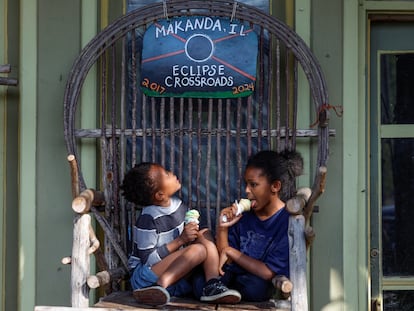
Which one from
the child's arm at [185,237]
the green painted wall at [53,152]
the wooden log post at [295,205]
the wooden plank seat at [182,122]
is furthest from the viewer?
the green painted wall at [53,152]

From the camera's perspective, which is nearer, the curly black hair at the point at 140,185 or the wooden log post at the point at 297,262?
the wooden log post at the point at 297,262

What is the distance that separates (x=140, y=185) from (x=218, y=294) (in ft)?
2.11

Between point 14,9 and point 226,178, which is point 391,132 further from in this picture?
point 14,9

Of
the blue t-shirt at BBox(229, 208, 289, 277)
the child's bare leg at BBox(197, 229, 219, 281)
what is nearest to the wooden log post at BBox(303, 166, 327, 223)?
the blue t-shirt at BBox(229, 208, 289, 277)

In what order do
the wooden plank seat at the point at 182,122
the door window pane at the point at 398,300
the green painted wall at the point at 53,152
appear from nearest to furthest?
1. the wooden plank seat at the point at 182,122
2. the green painted wall at the point at 53,152
3. the door window pane at the point at 398,300

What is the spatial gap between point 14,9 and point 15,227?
1.10m

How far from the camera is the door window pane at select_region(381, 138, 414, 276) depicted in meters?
4.58

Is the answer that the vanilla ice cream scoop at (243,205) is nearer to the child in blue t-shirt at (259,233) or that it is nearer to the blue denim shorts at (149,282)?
the child in blue t-shirt at (259,233)

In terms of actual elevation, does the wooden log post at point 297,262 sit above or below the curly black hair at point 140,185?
below

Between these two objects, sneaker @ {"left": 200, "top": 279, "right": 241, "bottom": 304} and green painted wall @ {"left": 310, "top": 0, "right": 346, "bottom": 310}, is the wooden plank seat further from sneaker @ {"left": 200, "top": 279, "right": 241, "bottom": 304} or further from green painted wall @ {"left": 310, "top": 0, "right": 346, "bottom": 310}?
sneaker @ {"left": 200, "top": 279, "right": 241, "bottom": 304}

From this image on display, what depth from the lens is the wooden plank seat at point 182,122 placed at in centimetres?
423

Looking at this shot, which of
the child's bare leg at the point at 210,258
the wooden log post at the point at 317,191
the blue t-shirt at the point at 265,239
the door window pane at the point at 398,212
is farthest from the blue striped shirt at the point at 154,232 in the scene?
the door window pane at the point at 398,212

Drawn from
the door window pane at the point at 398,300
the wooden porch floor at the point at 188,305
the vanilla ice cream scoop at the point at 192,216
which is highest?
the vanilla ice cream scoop at the point at 192,216

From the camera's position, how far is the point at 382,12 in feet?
14.6
